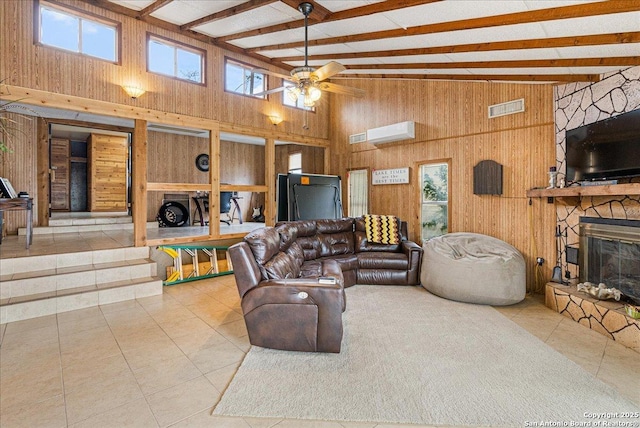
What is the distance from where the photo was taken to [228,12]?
4.62 meters

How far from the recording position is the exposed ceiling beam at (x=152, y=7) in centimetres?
447

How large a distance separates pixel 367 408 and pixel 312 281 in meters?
1.11

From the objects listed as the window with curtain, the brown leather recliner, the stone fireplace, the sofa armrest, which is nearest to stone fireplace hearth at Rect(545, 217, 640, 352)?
the stone fireplace

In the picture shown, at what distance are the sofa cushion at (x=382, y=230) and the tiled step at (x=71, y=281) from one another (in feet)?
11.4

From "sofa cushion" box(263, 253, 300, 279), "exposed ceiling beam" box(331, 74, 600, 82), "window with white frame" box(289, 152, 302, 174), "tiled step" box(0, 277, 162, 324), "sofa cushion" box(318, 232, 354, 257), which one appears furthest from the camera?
"window with white frame" box(289, 152, 302, 174)

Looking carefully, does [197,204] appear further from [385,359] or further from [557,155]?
[557,155]

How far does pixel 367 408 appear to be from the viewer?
204 cm

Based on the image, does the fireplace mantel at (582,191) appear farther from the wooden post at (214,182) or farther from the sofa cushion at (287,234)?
the wooden post at (214,182)

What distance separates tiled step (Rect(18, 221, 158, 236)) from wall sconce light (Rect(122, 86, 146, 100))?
3370 mm

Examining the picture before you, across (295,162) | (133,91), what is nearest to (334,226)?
(133,91)

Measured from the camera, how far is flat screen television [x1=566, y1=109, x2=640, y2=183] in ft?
10.6

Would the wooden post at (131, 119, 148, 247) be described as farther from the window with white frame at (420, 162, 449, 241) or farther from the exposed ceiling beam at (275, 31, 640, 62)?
the window with white frame at (420, 162, 449, 241)

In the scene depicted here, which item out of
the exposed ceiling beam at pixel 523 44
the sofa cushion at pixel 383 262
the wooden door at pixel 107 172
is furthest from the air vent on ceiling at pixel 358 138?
the wooden door at pixel 107 172

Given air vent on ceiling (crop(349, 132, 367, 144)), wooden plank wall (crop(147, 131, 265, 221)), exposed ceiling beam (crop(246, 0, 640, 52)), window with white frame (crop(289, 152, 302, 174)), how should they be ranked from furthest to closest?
window with white frame (crop(289, 152, 302, 174)) < wooden plank wall (crop(147, 131, 265, 221)) < air vent on ceiling (crop(349, 132, 367, 144)) < exposed ceiling beam (crop(246, 0, 640, 52))
